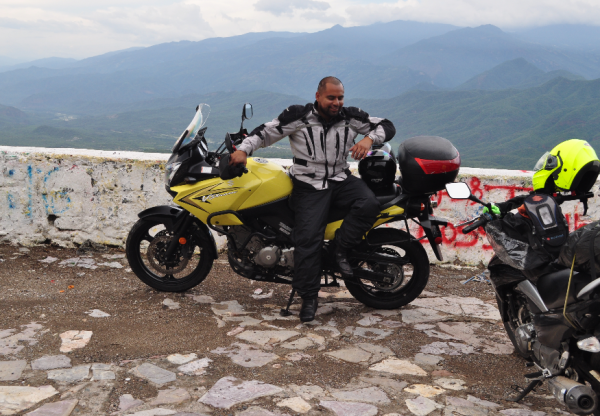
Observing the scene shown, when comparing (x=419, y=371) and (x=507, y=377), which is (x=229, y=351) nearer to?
(x=419, y=371)

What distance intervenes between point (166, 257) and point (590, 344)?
3378 millimetres

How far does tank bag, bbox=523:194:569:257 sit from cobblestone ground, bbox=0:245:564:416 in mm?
974

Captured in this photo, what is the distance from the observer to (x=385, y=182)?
14.2 feet

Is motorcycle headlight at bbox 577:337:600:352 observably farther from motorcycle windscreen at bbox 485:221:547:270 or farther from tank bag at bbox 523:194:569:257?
motorcycle windscreen at bbox 485:221:547:270

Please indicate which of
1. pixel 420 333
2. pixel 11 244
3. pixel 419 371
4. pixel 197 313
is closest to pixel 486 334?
pixel 420 333

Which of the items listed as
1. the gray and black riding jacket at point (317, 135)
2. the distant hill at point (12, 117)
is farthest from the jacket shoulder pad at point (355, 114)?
the distant hill at point (12, 117)

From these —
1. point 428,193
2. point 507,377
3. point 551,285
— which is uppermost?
point 428,193

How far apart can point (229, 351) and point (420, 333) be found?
59.0 inches

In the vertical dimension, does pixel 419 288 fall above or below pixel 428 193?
below

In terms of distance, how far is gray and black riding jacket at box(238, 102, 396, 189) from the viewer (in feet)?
13.8

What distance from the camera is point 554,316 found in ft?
9.36

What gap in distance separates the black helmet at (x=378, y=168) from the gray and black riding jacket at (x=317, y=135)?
0.12 metres

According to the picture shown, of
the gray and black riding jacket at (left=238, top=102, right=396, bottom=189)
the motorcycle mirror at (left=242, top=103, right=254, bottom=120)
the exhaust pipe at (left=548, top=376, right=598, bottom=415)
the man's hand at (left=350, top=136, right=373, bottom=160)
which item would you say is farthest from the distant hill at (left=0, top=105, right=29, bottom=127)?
the exhaust pipe at (left=548, top=376, right=598, bottom=415)

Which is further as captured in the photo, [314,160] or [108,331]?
[314,160]
